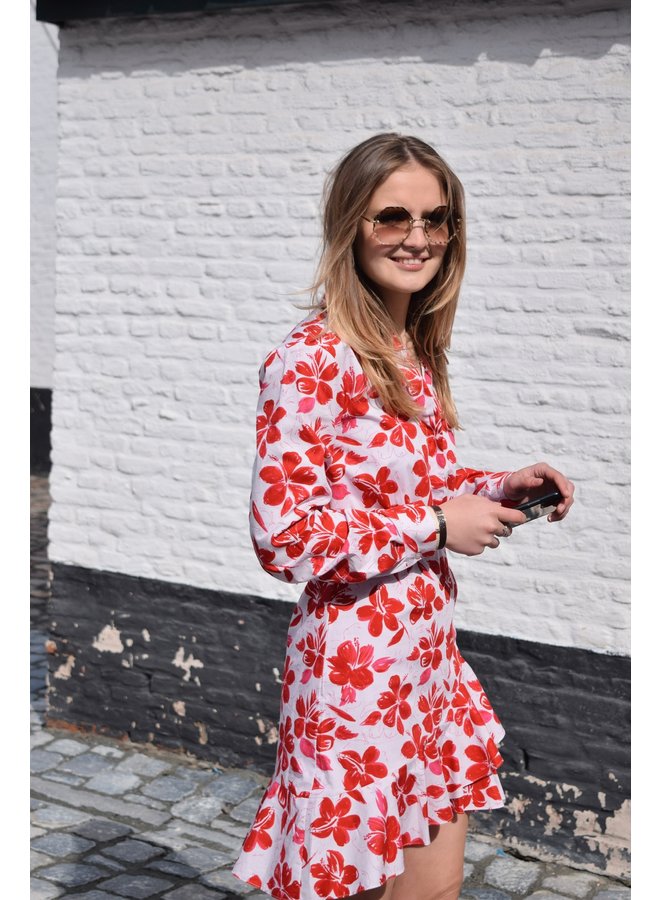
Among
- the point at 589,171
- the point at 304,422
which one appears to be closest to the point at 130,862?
the point at 304,422

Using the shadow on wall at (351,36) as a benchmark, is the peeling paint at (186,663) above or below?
below

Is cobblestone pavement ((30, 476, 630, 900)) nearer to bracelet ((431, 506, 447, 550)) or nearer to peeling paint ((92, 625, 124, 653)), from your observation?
peeling paint ((92, 625, 124, 653))

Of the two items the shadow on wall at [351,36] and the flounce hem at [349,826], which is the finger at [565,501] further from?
the shadow on wall at [351,36]

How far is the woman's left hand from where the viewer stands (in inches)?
97.0

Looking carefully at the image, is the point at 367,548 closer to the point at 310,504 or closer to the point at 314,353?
the point at 310,504

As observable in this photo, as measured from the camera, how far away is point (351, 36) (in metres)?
4.49

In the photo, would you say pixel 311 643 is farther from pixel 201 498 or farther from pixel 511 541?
pixel 201 498

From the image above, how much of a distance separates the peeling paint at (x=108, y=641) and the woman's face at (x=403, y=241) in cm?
319

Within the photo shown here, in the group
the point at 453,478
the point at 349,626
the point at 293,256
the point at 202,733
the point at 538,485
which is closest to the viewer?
the point at 349,626

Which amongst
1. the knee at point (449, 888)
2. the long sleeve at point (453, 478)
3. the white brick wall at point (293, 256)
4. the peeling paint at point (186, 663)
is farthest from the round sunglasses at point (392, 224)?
the peeling paint at point (186, 663)

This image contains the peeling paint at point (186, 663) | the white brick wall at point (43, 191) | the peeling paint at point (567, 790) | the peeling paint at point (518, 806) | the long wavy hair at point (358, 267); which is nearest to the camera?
the long wavy hair at point (358, 267)

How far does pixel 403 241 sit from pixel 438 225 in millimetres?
109

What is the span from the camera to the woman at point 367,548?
2.24 m

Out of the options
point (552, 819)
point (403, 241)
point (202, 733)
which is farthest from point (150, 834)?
point (403, 241)
